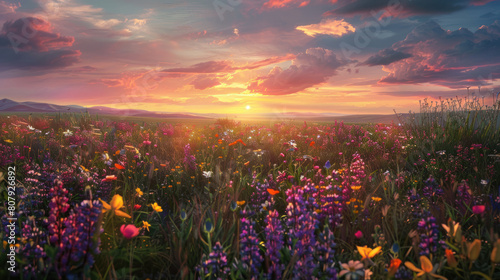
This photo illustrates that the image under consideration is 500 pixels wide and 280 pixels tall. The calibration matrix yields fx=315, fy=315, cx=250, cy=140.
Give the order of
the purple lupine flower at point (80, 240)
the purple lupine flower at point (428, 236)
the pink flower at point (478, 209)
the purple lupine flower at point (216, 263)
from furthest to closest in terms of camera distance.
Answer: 1. the pink flower at point (478, 209)
2. the purple lupine flower at point (428, 236)
3. the purple lupine flower at point (216, 263)
4. the purple lupine flower at point (80, 240)

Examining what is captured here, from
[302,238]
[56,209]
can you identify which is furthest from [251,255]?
[56,209]

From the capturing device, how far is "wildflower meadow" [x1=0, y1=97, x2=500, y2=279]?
1787mm

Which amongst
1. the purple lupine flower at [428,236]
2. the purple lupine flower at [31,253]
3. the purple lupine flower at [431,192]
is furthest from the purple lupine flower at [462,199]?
the purple lupine flower at [31,253]

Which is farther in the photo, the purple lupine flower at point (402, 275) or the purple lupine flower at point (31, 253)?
the purple lupine flower at point (402, 275)

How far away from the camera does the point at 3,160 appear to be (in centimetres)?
473

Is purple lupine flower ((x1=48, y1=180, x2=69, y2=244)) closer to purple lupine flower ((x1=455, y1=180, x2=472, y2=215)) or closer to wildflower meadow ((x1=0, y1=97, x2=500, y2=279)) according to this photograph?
wildflower meadow ((x1=0, y1=97, x2=500, y2=279))

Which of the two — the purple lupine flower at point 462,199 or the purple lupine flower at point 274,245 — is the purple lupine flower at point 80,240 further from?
the purple lupine flower at point 462,199

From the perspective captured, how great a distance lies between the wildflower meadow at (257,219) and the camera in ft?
5.86

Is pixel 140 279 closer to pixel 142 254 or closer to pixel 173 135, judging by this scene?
pixel 142 254

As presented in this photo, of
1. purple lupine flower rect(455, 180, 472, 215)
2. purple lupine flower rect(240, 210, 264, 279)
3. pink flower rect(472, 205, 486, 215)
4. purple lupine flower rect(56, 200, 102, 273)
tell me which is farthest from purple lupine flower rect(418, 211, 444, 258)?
purple lupine flower rect(56, 200, 102, 273)

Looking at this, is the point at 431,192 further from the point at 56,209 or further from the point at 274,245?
the point at 56,209

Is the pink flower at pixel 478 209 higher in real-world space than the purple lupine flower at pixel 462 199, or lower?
higher

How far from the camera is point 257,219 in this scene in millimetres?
3232

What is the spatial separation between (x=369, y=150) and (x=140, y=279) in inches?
249
